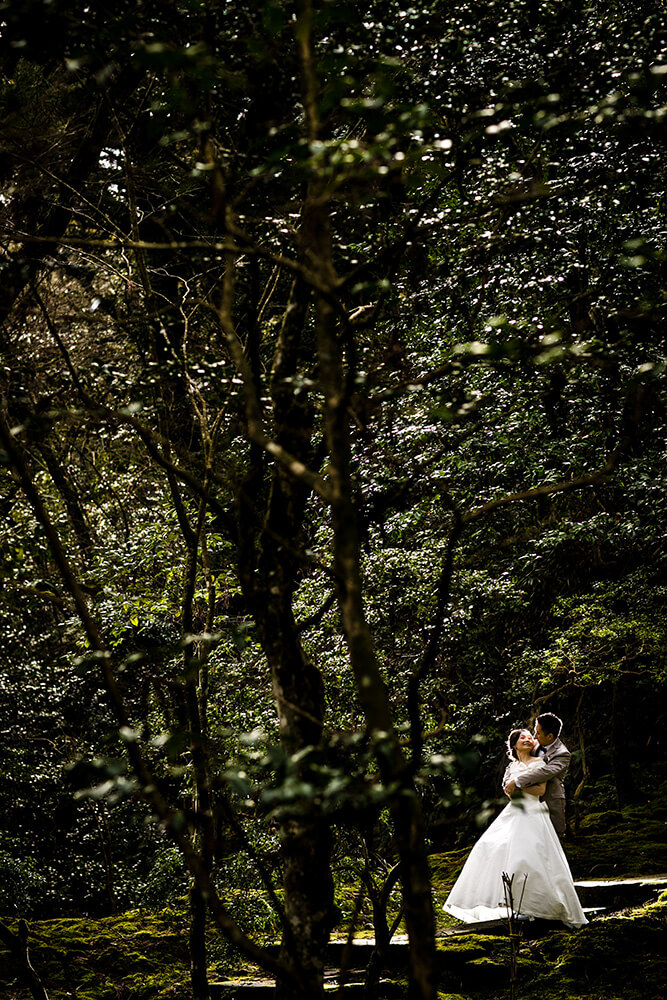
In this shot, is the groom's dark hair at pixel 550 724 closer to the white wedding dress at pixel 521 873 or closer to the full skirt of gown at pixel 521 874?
the white wedding dress at pixel 521 873

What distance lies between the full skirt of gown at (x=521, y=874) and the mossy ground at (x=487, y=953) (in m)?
0.24

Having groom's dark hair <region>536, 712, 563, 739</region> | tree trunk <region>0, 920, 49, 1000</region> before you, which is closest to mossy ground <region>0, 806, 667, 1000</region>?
groom's dark hair <region>536, 712, 563, 739</region>

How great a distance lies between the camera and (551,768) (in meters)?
7.66

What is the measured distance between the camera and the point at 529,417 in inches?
230

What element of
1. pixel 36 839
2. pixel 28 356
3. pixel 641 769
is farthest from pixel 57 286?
pixel 641 769

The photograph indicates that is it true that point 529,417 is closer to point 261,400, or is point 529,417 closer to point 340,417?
point 261,400

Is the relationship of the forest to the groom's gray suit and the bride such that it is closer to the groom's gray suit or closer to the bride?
the bride

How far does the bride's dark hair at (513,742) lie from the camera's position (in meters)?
8.14

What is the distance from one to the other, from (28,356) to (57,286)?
2.27 meters

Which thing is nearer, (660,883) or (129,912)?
(660,883)

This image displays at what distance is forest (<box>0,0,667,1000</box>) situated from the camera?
8.58 feet

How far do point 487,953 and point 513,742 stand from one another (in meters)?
2.74

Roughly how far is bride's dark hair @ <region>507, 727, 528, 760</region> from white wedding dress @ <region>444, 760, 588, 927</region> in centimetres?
15

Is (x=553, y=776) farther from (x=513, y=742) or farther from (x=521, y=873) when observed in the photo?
(x=513, y=742)
